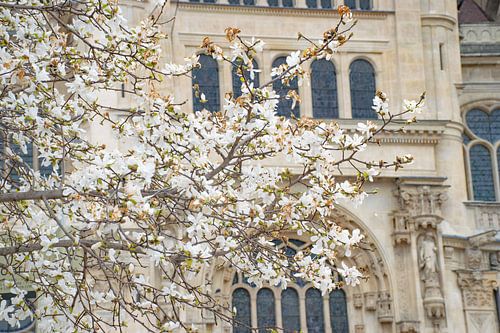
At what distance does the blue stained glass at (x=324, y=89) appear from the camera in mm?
30078

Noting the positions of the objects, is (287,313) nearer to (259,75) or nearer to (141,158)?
(259,75)

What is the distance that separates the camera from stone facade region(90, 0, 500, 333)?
29.1 meters

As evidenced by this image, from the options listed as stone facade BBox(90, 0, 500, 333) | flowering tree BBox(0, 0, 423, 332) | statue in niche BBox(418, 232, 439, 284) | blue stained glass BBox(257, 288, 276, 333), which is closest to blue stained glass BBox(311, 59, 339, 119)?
stone facade BBox(90, 0, 500, 333)

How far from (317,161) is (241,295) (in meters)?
14.4

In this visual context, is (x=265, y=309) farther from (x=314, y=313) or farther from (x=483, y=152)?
(x=483, y=152)

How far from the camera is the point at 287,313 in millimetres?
29359

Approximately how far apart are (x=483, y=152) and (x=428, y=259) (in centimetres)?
418

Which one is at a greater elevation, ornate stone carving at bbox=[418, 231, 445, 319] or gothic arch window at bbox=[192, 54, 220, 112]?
gothic arch window at bbox=[192, 54, 220, 112]


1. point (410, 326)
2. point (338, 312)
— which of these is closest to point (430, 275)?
point (410, 326)

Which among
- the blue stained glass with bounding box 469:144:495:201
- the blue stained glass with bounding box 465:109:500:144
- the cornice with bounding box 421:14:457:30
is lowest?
the blue stained glass with bounding box 469:144:495:201

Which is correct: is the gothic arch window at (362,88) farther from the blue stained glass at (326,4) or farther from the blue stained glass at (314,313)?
the blue stained glass at (314,313)

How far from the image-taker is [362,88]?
1196 inches

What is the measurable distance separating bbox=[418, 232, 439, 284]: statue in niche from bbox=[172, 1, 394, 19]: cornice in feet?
16.3

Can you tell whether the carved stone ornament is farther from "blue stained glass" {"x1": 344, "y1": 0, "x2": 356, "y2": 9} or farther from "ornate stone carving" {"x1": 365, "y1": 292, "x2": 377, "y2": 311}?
"blue stained glass" {"x1": 344, "y1": 0, "x2": 356, "y2": 9}
